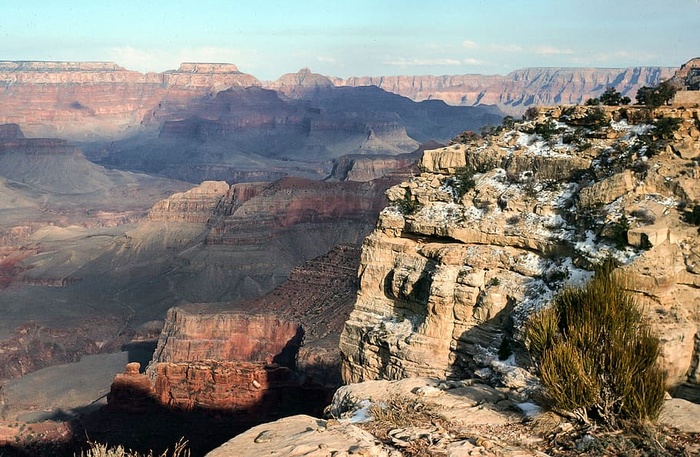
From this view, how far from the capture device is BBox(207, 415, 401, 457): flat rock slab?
15.3 meters

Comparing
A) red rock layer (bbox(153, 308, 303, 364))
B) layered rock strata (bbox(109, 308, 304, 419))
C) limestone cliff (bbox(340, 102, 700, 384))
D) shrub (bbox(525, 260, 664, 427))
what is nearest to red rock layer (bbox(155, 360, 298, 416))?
layered rock strata (bbox(109, 308, 304, 419))

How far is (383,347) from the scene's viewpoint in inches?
957

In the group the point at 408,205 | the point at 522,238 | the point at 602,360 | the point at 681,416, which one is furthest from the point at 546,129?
the point at 681,416

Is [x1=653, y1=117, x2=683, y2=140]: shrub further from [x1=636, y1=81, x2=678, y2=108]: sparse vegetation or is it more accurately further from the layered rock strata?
the layered rock strata

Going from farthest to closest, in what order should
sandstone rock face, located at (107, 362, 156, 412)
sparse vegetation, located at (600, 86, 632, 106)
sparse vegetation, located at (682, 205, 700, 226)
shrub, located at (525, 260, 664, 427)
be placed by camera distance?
sandstone rock face, located at (107, 362, 156, 412), sparse vegetation, located at (600, 86, 632, 106), sparse vegetation, located at (682, 205, 700, 226), shrub, located at (525, 260, 664, 427)

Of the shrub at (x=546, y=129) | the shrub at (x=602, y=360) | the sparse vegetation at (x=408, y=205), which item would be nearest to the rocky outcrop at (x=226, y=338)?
the sparse vegetation at (x=408, y=205)

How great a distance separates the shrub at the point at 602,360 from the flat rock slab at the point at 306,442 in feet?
11.2

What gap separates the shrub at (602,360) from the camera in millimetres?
14852

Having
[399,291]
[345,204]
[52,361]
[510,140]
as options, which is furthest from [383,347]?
[345,204]

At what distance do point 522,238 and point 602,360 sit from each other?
7.36 meters

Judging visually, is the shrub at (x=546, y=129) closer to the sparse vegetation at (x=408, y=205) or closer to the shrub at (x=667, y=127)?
the shrub at (x=667, y=127)

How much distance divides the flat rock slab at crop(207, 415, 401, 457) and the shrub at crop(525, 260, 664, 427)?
11.2 ft

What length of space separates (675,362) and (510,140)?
9.28m

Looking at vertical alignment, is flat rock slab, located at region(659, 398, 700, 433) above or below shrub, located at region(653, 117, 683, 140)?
below
